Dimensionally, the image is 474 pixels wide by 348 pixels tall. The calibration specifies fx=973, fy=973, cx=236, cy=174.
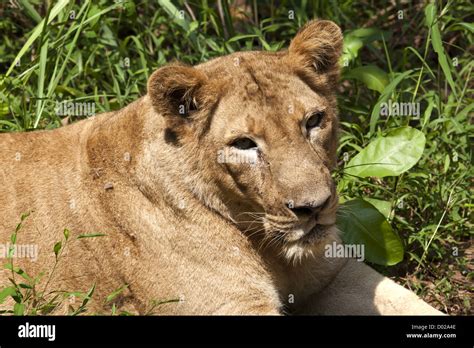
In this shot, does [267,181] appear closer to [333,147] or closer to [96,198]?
[333,147]

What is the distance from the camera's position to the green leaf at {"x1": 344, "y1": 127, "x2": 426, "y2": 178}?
5.98 m

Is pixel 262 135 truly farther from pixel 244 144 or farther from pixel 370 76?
pixel 370 76

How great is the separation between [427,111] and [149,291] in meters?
2.54

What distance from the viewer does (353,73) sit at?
6.86m

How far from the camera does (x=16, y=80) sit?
672cm

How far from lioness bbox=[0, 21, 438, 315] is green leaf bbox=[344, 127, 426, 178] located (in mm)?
738

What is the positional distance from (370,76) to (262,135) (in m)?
2.27

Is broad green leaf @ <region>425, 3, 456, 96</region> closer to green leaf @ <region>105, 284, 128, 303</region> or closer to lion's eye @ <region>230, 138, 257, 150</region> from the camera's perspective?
lion's eye @ <region>230, 138, 257, 150</region>

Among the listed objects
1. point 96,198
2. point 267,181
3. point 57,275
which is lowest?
point 57,275

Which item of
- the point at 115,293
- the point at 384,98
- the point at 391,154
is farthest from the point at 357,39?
the point at 115,293

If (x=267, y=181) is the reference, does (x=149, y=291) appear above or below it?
below

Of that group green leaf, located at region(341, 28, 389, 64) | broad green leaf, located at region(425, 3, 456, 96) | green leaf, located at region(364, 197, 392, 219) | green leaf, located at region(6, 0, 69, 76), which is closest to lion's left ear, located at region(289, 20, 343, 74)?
broad green leaf, located at region(425, 3, 456, 96)
